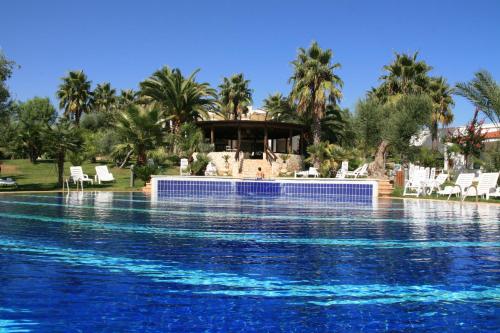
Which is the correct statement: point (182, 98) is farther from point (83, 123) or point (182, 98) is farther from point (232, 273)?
point (232, 273)

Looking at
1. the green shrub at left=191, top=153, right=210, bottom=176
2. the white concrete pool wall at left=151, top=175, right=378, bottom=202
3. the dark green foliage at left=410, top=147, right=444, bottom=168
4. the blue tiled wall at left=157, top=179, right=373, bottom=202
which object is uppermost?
→ the dark green foliage at left=410, top=147, right=444, bottom=168

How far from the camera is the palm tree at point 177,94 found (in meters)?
34.0

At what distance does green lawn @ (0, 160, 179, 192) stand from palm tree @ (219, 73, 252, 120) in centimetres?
1502

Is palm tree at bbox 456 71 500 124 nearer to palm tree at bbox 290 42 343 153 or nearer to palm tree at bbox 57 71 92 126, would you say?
palm tree at bbox 290 42 343 153

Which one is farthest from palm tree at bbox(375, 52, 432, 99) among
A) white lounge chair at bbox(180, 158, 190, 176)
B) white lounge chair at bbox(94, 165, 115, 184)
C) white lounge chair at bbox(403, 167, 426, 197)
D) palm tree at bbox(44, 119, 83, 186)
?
palm tree at bbox(44, 119, 83, 186)

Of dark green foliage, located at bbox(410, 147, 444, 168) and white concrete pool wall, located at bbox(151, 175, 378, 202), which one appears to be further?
dark green foliage, located at bbox(410, 147, 444, 168)

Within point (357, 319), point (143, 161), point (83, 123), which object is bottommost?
point (357, 319)

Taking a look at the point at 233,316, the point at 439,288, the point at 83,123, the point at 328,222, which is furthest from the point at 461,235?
the point at 83,123

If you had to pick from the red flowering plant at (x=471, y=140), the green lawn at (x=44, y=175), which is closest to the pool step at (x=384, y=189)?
the green lawn at (x=44, y=175)

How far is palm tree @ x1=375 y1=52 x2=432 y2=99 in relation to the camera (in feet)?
119

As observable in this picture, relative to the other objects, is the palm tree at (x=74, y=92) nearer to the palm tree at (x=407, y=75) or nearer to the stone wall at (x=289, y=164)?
Answer: the stone wall at (x=289, y=164)

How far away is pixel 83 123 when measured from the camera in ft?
161

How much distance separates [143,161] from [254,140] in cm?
1576

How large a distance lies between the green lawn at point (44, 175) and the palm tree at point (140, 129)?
5.89ft
